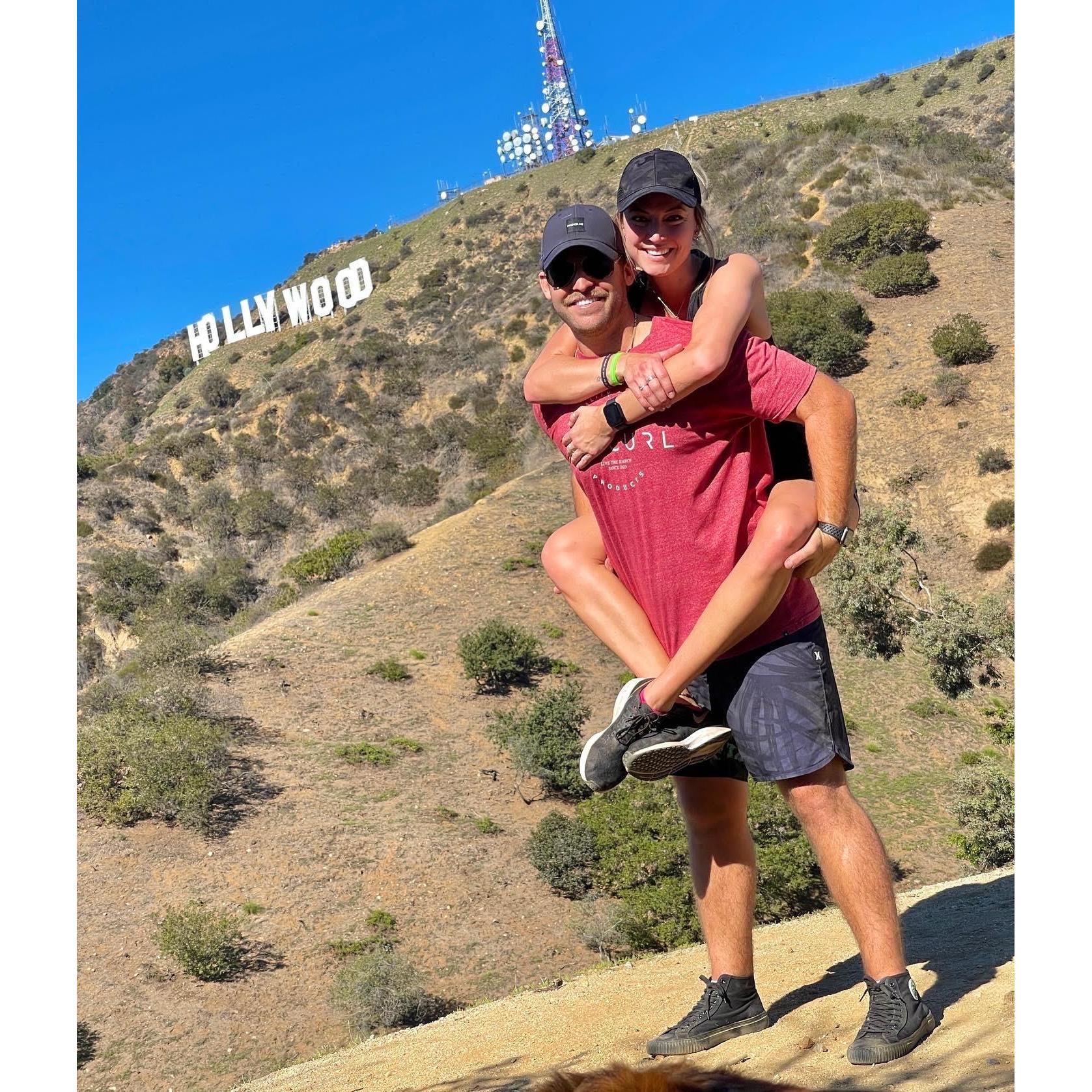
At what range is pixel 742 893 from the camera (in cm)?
357

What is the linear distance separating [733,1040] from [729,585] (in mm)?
1661

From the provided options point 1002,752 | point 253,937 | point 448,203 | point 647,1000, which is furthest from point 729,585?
point 448,203

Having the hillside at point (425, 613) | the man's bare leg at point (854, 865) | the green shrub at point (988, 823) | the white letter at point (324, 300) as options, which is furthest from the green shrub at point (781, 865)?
the white letter at point (324, 300)

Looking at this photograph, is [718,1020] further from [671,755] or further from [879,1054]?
[671,755]

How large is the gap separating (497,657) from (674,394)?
689 inches

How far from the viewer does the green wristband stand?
3057 millimetres

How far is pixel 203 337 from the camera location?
65.6m

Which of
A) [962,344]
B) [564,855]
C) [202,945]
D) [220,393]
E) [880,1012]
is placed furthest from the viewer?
[220,393]

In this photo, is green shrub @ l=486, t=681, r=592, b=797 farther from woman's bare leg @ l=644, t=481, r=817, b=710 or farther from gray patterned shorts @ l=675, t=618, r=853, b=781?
woman's bare leg @ l=644, t=481, r=817, b=710

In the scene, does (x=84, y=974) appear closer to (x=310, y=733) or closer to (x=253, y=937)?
(x=253, y=937)

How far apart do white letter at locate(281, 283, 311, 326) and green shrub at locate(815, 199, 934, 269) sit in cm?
3437

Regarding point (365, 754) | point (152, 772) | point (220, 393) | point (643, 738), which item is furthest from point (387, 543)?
point (220, 393)

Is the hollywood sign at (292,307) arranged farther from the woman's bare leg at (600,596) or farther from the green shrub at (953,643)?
the woman's bare leg at (600,596)

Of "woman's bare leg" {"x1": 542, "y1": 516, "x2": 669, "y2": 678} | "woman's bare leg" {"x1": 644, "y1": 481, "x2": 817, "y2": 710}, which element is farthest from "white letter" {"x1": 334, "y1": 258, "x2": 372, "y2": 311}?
"woman's bare leg" {"x1": 644, "y1": 481, "x2": 817, "y2": 710}
